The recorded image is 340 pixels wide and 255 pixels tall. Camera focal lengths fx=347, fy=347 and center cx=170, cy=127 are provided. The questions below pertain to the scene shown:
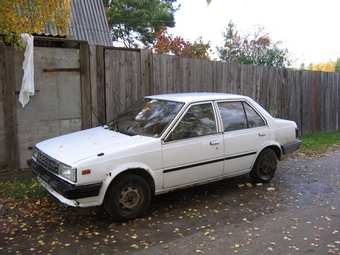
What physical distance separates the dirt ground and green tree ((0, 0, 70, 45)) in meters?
2.90

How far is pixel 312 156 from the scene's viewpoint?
884cm

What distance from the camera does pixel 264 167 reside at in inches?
253

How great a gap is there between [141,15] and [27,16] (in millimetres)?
18414

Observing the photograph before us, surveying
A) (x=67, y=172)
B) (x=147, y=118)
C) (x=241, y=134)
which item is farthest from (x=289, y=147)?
(x=67, y=172)

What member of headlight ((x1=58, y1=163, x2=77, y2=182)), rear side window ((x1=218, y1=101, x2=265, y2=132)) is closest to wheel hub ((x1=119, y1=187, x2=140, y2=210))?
headlight ((x1=58, y1=163, x2=77, y2=182))

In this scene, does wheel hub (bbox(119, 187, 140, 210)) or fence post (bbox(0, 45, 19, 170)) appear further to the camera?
fence post (bbox(0, 45, 19, 170))

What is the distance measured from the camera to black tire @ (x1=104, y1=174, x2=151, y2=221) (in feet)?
14.8

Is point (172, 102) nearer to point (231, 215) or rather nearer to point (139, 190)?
point (139, 190)

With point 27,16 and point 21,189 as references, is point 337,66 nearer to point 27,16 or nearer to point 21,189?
point 27,16

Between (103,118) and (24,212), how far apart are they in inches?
115

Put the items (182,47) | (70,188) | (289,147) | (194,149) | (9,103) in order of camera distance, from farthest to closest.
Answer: (182,47) → (289,147) → (9,103) → (194,149) → (70,188)

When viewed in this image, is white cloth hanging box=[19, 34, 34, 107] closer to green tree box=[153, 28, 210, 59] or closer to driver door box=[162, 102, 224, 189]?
driver door box=[162, 102, 224, 189]

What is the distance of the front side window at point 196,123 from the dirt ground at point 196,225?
1112mm

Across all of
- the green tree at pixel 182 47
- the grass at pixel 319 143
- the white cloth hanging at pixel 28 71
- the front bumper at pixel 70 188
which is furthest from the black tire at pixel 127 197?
the green tree at pixel 182 47
